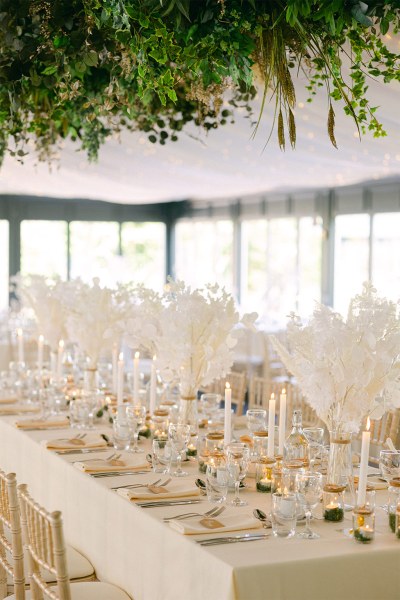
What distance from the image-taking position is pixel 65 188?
41.7 feet

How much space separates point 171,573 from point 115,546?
19.9 inches

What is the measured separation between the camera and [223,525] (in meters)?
2.92

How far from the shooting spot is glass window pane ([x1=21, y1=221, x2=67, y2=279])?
1510 centimetres

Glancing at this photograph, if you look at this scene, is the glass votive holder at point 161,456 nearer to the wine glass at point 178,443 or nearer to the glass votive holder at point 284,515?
the wine glass at point 178,443

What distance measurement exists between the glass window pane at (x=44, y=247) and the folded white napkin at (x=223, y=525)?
1234 centimetres

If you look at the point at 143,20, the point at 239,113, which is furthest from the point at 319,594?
the point at 239,113

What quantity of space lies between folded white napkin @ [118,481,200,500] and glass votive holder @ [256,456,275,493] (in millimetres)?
Result: 253

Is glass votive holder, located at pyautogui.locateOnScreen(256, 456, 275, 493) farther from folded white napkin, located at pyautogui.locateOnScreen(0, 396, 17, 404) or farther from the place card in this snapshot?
folded white napkin, located at pyautogui.locateOnScreen(0, 396, 17, 404)

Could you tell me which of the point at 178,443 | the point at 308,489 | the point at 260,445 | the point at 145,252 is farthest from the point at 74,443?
the point at 145,252

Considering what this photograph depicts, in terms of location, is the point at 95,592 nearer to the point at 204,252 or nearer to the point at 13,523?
the point at 13,523

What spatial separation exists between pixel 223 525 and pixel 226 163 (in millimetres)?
6947

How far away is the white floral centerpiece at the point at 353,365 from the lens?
10.4 feet

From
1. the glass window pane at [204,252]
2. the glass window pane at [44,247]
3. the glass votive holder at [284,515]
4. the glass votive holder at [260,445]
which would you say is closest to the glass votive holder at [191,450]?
the glass votive holder at [260,445]

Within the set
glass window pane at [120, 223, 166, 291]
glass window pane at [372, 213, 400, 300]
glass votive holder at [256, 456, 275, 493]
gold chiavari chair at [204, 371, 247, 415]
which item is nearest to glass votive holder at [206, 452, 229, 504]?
glass votive holder at [256, 456, 275, 493]
